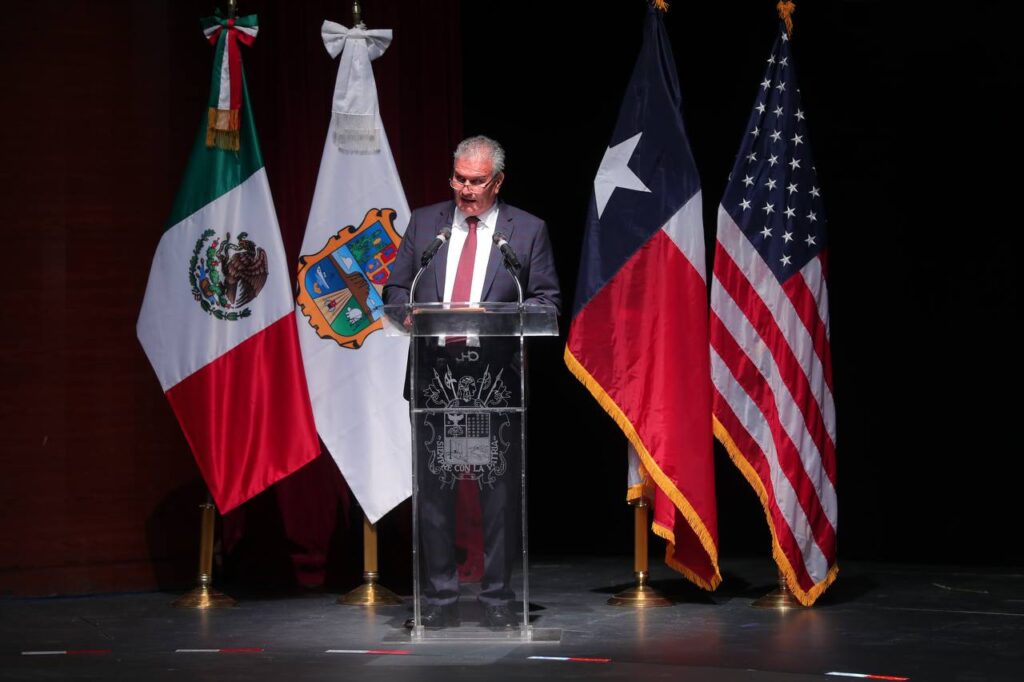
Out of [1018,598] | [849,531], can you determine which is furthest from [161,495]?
[1018,598]

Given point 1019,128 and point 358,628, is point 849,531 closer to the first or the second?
point 1019,128

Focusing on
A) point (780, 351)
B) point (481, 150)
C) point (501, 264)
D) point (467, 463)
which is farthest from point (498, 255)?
point (780, 351)

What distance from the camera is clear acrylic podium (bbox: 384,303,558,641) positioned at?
4.34 meters

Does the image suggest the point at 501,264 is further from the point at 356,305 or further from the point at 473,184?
the point at 356,305

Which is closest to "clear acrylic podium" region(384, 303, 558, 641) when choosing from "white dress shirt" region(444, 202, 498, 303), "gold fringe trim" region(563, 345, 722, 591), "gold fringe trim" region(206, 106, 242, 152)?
"white dress shirt" region(444, 202, 498, 303)

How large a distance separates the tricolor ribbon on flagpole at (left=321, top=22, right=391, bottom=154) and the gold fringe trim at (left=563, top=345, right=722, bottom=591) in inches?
43.2

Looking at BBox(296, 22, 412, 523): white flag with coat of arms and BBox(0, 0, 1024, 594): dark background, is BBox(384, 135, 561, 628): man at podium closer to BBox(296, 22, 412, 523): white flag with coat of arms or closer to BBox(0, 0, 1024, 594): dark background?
BBox(296, 22, 412, 523): white flag with coat of arms

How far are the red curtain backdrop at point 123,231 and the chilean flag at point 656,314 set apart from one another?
1.11 metres

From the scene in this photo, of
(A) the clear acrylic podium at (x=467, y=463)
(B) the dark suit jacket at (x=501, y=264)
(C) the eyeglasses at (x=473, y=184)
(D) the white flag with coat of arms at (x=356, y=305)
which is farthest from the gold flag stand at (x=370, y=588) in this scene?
(C) the eyeglasses at (x=473, y=184)

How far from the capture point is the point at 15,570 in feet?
18.5

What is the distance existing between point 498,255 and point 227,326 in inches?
48.0

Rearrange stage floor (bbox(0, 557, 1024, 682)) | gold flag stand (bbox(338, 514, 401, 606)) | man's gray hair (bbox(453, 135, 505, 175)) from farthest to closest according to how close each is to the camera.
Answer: gold flag stand (bbox(338, 514, 401, 606))
man's gray hair (bbox(453, 135, 505, 175))
stage floor (bbox(0, 557, 1024, 682))

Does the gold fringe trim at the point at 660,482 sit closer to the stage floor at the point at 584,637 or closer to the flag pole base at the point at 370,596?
the stage floor at the point at 584,637

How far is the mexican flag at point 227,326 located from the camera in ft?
17.3
